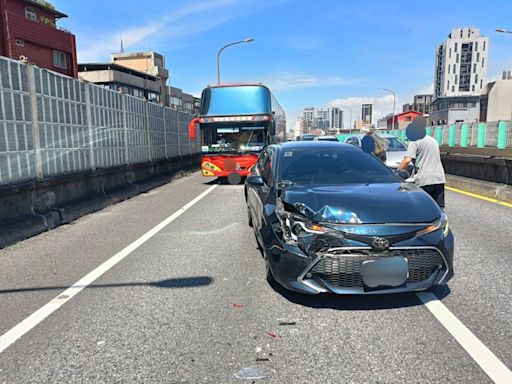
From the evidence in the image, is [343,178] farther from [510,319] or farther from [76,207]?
[76,207]

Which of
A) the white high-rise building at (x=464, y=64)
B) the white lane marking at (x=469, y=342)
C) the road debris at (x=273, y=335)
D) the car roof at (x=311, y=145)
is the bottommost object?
the road debris at (x=273, y=335)

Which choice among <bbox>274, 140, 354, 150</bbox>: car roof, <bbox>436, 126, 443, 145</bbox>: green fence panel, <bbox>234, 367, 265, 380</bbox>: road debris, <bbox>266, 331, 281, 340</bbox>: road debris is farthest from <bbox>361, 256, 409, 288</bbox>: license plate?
<bbox>436, 126, 443, 145</bbox>: green fence panel

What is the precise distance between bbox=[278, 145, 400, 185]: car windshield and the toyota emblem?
4.39 feet

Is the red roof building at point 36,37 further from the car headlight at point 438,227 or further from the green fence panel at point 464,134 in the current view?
the car headlight at point 438,227

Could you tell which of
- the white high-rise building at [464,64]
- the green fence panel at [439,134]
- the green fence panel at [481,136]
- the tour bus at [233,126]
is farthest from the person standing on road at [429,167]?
the white high-rise building at [464,64]

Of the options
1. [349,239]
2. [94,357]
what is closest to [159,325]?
[94,357]

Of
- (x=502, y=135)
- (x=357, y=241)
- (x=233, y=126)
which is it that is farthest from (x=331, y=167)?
(x=502, y=135)

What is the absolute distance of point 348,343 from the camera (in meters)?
3.16

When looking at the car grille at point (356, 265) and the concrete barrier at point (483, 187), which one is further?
the concrete barrier at point (483, 187)

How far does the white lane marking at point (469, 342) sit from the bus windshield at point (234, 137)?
431 inches

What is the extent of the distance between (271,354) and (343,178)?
8.08 feet

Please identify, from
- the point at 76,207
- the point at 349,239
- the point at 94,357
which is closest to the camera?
the point at 94,357

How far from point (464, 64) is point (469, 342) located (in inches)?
6718

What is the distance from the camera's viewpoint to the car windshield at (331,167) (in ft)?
15.9
